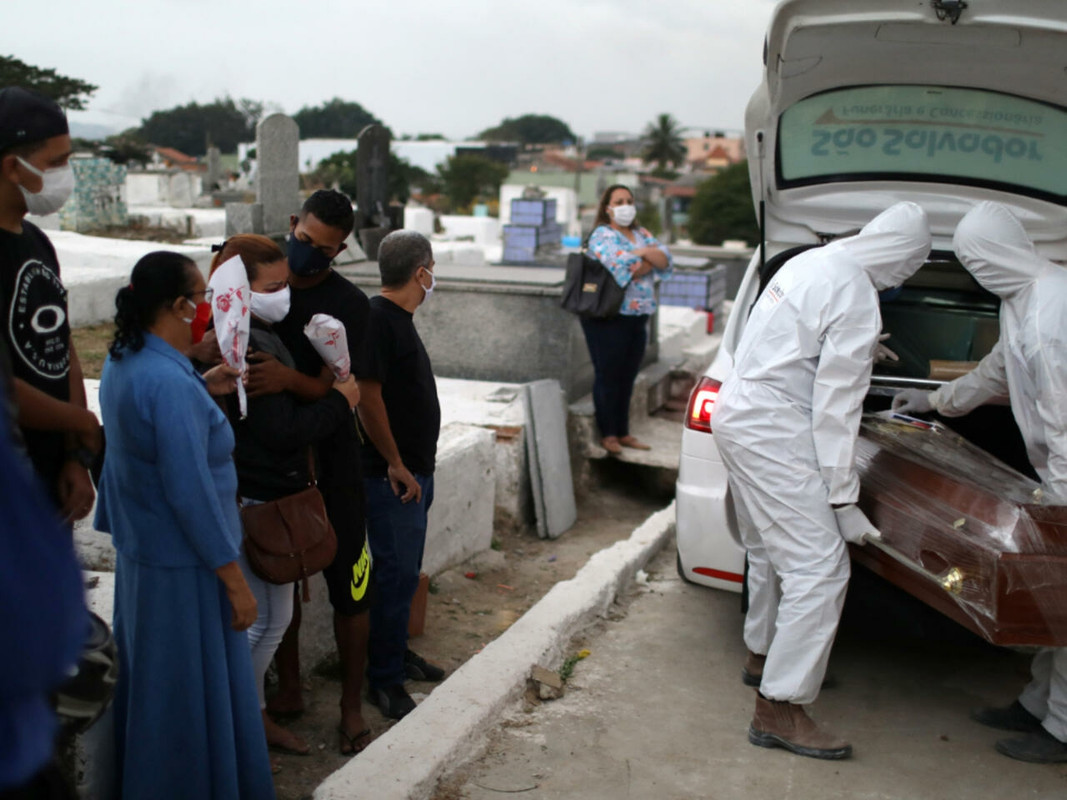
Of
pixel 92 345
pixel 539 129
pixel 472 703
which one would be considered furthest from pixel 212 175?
pixel 539 129

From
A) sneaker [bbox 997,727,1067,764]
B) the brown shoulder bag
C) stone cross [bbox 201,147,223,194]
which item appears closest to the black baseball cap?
the brown shoulder bag

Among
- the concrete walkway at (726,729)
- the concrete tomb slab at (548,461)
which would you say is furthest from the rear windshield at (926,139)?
the concrete tomb slab at (548,461)

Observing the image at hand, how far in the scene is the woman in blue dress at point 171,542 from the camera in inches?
101

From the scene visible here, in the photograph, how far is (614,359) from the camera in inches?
288

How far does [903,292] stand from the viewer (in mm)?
5109

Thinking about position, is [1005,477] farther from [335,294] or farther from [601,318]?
[601,318]

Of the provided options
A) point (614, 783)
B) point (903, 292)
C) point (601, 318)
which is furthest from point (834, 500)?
point (601, 318)

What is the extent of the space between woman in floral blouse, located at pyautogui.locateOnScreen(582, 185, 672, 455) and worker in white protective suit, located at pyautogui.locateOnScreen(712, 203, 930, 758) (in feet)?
11.7

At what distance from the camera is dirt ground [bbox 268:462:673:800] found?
3.62 m

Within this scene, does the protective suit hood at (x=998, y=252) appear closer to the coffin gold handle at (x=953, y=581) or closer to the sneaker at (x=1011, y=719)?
the coffin gold handle at (x=953, y=581)

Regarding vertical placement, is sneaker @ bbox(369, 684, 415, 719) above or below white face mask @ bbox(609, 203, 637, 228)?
below

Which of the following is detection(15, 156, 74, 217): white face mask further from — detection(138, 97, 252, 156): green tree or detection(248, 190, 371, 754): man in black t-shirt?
detection(138, 97, 252, 156): green tree

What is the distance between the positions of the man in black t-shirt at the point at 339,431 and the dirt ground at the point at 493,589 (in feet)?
0.59

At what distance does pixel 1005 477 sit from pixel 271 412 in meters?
2.47
